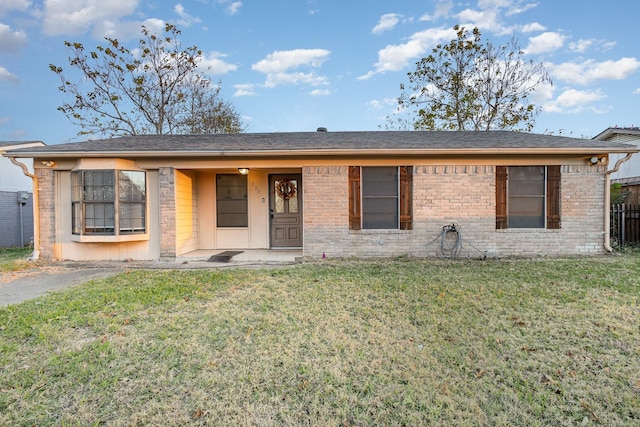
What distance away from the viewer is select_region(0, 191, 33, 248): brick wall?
34.9 feet

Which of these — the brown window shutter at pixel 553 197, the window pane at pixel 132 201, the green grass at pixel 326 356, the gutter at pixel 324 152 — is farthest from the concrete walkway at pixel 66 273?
the brown window shutter at pixel 553 197

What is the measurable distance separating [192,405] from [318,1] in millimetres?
12998

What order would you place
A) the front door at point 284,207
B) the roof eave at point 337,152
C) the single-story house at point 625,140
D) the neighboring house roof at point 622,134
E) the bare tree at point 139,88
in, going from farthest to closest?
the bare tree at point 139,88 < the neighboring house roof at point 622,134 < the single-story house at point 625,140 < the front door at point 284,207 < the roof eave at point 337,152

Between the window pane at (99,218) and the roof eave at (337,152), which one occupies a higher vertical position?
the roof eave at (337,152)

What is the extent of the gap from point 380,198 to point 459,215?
1.86m

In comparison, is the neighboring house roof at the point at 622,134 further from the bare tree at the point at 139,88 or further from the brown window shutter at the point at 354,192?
the bare tree at the point at 139,88

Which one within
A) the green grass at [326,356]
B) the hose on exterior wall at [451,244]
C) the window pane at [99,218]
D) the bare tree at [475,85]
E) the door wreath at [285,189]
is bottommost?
the green grass at [326,356]

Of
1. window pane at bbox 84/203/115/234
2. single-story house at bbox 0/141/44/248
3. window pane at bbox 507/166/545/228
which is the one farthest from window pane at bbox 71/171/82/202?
window pane at bbox 507/166/545/228

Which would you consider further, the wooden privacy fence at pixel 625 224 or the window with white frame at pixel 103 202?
the wooden privacy fence at pixel 625 224

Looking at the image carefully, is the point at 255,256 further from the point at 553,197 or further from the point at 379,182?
the point at 553,197

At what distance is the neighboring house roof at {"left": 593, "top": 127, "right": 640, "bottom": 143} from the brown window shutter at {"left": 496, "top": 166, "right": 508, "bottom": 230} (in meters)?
11.3

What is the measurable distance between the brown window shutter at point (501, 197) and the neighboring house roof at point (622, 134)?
37.1 feet

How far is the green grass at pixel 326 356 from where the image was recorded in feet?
7.21

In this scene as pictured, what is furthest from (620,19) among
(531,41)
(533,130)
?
(533,130)
